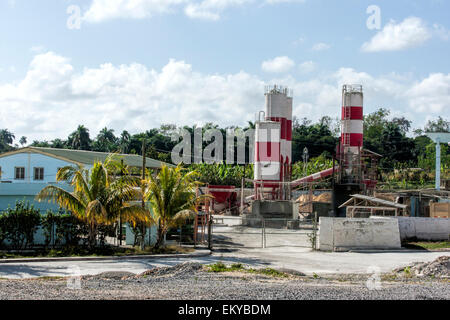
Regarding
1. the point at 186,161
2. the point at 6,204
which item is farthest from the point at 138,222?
the point at 186,161

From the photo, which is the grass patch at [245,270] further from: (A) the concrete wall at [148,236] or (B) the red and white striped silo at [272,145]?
(B) the red and white striped silo at [272,145]

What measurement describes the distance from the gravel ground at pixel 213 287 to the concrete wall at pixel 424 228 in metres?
10.9

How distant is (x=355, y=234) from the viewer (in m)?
24.3

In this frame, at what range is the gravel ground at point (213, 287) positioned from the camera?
37.8ft

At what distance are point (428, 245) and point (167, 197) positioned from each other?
12.9m

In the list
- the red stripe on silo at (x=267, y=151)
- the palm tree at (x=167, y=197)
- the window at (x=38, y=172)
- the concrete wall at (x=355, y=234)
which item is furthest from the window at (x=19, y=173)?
the concrete wall at (x=355, y=234)

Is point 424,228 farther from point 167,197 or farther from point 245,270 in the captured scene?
point 167,197

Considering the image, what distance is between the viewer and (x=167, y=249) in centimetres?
2292

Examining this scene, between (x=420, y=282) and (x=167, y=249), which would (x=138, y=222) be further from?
(x=420, y=282)

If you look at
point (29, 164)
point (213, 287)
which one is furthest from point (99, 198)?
point (29, 164)

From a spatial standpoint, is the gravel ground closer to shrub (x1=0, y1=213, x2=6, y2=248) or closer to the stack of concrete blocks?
shrub (x1=0, y1=213, x2=6, y2=248)

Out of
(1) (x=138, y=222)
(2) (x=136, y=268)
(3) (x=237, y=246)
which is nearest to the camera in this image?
(2) (x=136, y=268)

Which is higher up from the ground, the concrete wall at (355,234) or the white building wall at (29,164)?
the white building wall at (29,164)

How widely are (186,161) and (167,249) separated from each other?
56356mm
